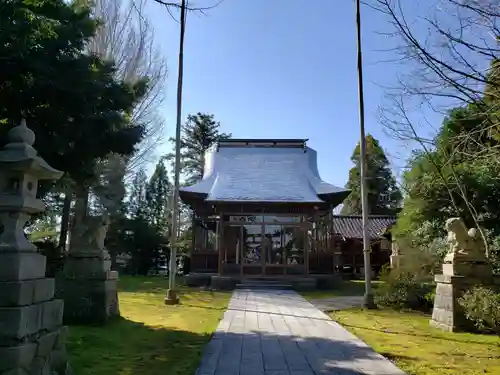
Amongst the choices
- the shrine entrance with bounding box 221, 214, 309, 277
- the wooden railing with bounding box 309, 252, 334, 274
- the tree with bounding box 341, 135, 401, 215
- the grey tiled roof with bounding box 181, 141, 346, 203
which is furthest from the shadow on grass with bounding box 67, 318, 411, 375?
the tree with bounding box 341, 135, 401, 215

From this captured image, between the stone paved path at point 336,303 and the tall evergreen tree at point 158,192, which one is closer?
the stone paved path at point 336,303

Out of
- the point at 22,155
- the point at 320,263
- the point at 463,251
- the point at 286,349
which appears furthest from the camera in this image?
the point at 320,263

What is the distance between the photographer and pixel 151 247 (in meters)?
26.0

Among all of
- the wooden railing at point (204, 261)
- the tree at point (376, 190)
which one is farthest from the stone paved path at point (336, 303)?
the tree at point (376, 190)

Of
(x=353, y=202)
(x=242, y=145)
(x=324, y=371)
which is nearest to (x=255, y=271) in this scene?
(x=242, y=145)

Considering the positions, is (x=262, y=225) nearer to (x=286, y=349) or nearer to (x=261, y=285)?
(x=261, y=285)

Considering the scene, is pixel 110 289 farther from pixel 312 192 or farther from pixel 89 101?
pixel 312 192

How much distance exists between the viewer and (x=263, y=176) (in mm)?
19719

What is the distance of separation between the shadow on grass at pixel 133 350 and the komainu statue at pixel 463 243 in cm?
448

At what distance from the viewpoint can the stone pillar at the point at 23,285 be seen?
129 inches

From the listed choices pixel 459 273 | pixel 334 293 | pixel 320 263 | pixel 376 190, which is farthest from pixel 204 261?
pixel 376 190

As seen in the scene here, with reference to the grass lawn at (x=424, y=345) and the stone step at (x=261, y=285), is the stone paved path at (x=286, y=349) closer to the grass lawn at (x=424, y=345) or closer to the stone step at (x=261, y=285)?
the grass lawn at (x=424, y=345)

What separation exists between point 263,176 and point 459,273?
41.1ft

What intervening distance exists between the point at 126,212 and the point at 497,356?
24.7 m
